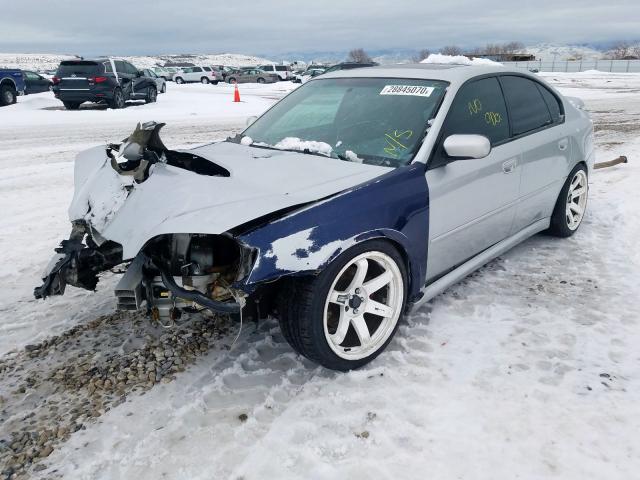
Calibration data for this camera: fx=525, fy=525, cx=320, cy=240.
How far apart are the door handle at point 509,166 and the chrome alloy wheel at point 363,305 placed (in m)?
1.28

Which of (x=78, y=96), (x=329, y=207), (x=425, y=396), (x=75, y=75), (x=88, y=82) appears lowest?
(x=425, y=396)

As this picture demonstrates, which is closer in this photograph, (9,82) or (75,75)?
(75,75)

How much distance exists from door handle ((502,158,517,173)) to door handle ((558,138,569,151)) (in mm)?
867

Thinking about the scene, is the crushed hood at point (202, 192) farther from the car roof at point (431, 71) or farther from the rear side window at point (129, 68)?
the rear side window at point (129, 68)

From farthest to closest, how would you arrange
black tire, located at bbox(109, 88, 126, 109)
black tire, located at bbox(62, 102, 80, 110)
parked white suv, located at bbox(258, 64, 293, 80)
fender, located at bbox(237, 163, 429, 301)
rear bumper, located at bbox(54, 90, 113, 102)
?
parked white suv, located at bbox(258, 64, 293, 80), black tire, located at bbox(62, 102, 80, 110), black tire, located at bbox(109, 88, 126, 109), rear bumper, located at bbox(54, 90, 113, 102), fender, located at bbox(237, 163, 429, 301)

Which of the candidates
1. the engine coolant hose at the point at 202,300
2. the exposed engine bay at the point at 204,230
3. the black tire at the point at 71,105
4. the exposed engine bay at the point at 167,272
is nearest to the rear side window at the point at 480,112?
the exposed engine bay at the point at 204,230

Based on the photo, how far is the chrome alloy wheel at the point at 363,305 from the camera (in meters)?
2.75

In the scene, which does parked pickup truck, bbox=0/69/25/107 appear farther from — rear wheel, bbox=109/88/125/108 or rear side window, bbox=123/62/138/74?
rear side window, bbox=123/62/138/74

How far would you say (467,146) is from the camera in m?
2.99

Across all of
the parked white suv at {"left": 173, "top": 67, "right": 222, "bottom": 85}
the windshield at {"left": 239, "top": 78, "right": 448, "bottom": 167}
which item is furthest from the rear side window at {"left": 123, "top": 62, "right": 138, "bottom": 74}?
the parked white suv at {"left": 173, "top": 67, "right": 222, "bottom": 85}

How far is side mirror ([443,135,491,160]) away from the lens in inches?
118

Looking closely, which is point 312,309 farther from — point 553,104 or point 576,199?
point 576,199

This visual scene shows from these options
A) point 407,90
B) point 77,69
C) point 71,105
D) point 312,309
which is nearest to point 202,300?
point 312,309

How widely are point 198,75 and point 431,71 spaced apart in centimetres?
3977
